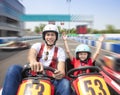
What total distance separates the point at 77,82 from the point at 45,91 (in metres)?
0.65

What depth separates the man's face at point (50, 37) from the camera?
4016 mm

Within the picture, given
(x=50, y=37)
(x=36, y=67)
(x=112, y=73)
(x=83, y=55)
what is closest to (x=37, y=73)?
(x=36, y=67)

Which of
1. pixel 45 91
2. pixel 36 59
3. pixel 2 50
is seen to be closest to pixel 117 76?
pixel 36 59

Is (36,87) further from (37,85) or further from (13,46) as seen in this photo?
(13,46)

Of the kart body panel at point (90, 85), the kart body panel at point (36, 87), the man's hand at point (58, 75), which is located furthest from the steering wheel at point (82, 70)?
the kart body panel at point (36, 87)

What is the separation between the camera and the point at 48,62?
4086 millimetres

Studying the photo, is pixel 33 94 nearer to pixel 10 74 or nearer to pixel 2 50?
pixel 10 74

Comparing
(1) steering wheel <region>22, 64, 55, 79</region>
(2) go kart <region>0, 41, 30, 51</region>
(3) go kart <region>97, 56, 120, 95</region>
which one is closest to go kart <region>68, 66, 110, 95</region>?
(1) steering wheel <region>22, 64, 55, 79</region>

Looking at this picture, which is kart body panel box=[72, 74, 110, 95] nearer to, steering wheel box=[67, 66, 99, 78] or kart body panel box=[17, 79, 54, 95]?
steering wheel box=[67, 66, 99, 78]

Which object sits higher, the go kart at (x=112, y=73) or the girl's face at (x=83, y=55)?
the girl's face at (x=83, y=55)

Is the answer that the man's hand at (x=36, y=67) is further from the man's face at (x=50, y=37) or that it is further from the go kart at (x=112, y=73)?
the go kart at (x=112, y=73)

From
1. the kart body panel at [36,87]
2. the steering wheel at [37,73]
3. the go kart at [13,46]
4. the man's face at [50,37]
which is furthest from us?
the go kart at [13,46]

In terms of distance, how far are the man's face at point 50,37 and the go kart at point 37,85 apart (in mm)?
487

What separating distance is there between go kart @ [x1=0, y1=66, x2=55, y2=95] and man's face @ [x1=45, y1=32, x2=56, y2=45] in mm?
487
